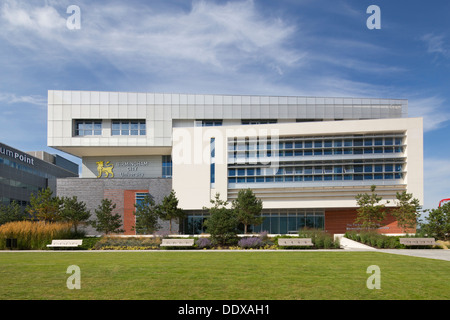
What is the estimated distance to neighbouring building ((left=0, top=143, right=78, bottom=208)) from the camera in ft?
187

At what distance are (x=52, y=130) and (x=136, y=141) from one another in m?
8.96

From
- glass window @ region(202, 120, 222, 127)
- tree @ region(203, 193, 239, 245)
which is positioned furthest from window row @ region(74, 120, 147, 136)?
tree @ region(203, 193, 239, 245)

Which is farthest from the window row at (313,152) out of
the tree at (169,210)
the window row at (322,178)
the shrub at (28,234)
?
the shrub at (28,234)

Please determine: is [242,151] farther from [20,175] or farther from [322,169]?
[20,175]

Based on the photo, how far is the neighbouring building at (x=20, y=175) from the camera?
57031mm

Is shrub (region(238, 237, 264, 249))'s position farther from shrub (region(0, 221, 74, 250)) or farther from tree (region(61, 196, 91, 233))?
tree (region(61, 196, 91, 233))

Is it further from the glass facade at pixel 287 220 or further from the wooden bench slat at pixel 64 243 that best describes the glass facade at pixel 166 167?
the wooden bench slat at pixel 64 243

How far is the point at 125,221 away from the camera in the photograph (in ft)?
131

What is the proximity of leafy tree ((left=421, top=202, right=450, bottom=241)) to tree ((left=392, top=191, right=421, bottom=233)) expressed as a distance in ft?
15.3

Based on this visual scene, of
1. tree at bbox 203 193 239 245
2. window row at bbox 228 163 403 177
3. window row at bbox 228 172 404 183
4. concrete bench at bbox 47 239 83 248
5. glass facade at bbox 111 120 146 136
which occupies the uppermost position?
glass facade at bbox 111 120 146 136

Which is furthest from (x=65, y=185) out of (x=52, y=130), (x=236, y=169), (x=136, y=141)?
(x=236, y=169)

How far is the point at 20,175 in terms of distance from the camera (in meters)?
61.8
